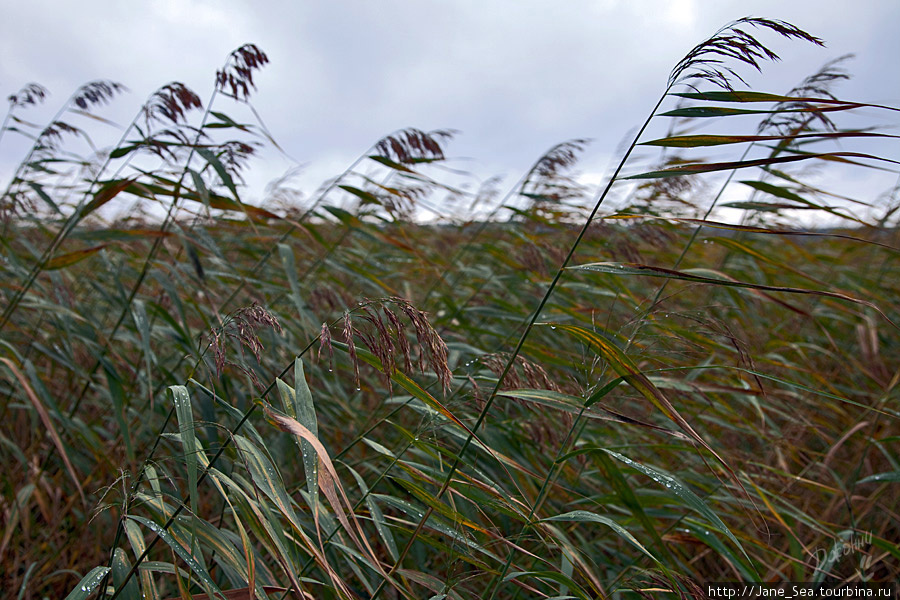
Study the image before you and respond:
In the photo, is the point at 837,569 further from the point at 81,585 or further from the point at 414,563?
the point at 81,585

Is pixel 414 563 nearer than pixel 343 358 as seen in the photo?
Yes

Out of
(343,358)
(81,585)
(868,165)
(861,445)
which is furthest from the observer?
(861,445)

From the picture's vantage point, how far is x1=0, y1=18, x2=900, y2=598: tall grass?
3.57 ft

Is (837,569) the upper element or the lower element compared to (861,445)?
lower

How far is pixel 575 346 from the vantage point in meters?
2.79

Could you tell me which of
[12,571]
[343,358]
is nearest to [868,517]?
[343,358]

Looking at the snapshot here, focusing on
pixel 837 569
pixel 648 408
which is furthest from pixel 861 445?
pixel 648 408

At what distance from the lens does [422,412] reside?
62.1 inches

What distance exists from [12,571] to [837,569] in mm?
2911

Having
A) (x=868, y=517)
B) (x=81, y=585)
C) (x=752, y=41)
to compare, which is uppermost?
(x=752, y=41)

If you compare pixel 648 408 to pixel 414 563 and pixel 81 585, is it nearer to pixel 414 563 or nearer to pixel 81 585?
pixel 414 563

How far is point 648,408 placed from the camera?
8.64 feet

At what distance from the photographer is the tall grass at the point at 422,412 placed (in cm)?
109

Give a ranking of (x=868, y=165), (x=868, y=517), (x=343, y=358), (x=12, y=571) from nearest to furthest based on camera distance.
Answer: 1. (x=868, y=165)
2. (x=12, y=571)
3. (x=343, y=358)
4. (x=868, y=517)
